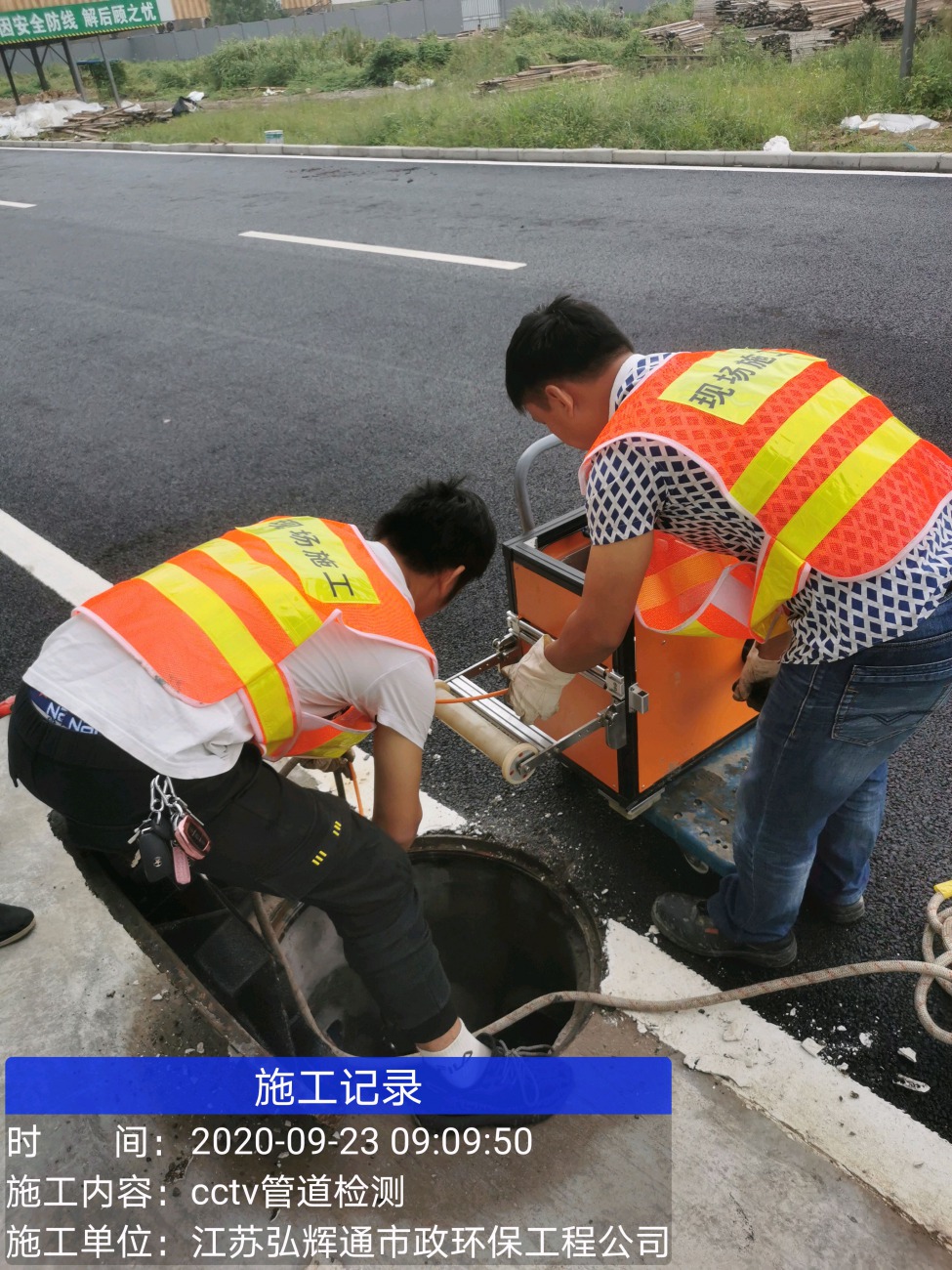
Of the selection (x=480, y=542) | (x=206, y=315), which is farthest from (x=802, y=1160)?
(x=206, y=315)

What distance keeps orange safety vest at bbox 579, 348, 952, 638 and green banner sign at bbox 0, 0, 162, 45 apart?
3450 centimetres

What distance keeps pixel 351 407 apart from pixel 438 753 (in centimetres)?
330

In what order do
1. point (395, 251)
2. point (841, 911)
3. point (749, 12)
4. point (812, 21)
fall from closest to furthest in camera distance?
1. point (841, 911)
2. point (395, 251)
3. point (812, 21)
4. point (749, 12)

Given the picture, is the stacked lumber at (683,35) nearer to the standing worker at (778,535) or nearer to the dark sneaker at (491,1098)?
the standing worker at (778,535)

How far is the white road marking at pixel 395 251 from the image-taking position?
7934 mm

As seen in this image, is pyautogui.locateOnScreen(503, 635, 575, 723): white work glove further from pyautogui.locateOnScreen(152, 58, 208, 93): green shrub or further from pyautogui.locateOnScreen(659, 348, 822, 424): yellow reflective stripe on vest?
pyautogui.locateOnScreen(152, 58, 208, 93): green shrub

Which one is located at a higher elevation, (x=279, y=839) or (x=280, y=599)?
(x=280, y=599)

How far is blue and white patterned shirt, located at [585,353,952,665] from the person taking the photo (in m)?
1.74

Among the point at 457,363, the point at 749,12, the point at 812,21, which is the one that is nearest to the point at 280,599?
the point at 457,363

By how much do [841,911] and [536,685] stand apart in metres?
1.01

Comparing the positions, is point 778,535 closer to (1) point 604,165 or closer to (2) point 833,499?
(2) point 833,499

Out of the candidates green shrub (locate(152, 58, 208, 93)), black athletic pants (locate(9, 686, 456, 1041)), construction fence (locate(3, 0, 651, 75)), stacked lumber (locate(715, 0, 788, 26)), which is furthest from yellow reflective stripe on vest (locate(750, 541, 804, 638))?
green shrub (locate(152, 58, 208, 93))

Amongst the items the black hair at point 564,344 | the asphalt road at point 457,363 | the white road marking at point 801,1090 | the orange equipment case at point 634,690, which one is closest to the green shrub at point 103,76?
the asphalt road at point 457,363

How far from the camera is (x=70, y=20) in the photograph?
28.4 metres
